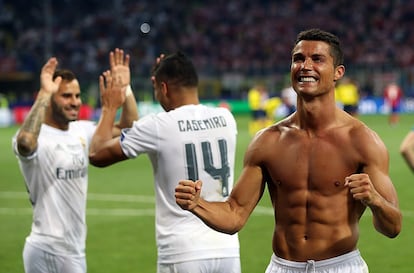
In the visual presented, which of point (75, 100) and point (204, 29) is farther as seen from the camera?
point (204, 29)

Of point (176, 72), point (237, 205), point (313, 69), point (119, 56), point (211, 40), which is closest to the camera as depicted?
point (313, 69)

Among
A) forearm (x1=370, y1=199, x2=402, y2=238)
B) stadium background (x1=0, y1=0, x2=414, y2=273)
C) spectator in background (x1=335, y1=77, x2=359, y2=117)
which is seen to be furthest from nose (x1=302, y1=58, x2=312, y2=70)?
spectator in background (x1=335, y1=77, x2=359, y2=117)

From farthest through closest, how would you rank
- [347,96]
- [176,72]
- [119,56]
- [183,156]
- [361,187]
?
[347,96] < [119,56] < [176,72] < [183,156] < [361,187]

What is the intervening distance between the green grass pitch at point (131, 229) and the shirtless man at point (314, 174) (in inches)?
231

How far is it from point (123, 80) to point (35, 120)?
2.71 feet

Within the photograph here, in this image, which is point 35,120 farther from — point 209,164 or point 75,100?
point 209,164

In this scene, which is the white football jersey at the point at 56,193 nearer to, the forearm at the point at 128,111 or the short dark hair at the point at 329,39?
the forearm at the point at 128,111

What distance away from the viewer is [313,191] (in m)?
5.10

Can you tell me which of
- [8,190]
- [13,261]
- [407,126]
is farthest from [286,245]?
[407,126]

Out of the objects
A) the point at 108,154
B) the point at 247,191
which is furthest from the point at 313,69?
the point at 108,154

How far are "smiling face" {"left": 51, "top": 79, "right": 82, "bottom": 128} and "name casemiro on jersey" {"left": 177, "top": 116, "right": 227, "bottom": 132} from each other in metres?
1.26

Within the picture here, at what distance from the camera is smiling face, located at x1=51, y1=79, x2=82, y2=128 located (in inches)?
289

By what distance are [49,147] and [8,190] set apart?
39.9 ft

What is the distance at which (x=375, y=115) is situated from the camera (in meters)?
42.8
